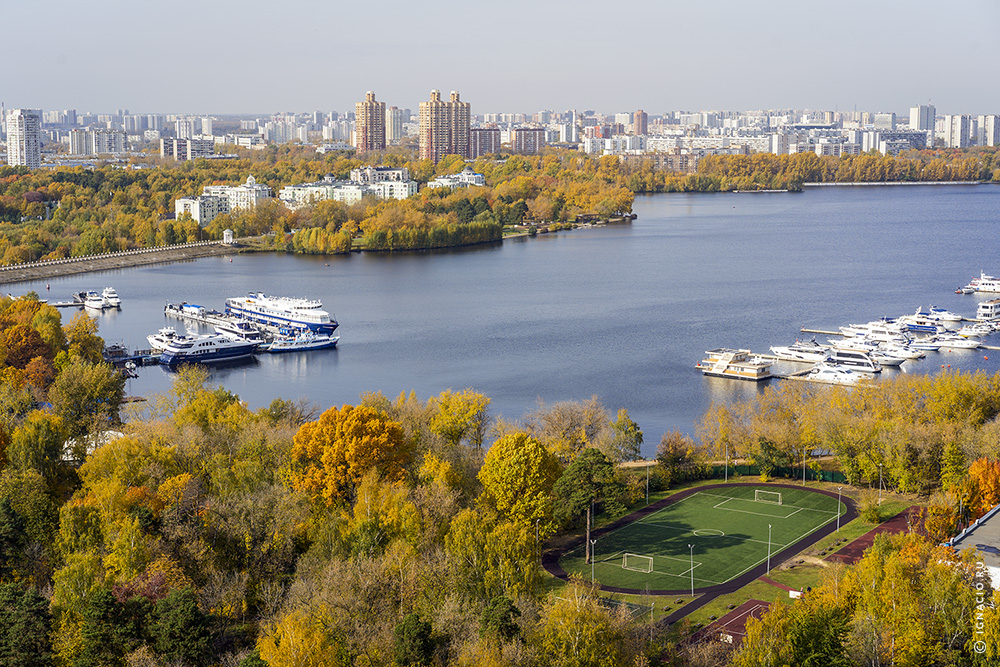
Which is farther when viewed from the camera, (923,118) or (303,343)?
(923,118)

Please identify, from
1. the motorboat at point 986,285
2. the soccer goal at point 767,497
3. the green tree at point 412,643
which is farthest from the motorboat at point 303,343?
the motorboat at point 986,285

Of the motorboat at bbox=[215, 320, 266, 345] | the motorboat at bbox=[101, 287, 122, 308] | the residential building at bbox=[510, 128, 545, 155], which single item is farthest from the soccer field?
the residential building at bbox=[510, 128, 545, 155]

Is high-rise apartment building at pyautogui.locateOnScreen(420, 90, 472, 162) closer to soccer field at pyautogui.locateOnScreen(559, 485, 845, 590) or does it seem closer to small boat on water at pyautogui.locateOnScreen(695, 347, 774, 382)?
small boat on water at pyautogui.locateOnScreen(695, 347, 774, 382)

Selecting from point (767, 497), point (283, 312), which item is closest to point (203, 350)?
point (283, 312)

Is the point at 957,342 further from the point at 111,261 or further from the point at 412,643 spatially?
the point at 111,261

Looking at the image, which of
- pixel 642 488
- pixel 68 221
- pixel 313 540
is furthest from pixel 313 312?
pixel 68 221
